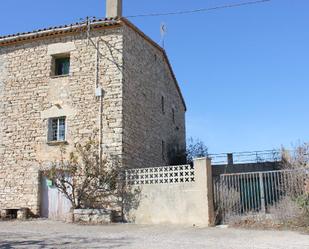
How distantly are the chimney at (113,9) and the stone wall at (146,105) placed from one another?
1.07m

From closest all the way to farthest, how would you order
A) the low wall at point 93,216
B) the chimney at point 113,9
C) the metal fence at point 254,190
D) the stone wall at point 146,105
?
the metal fence at point 254,190
the low wall at point 93,216
the stone wall at point 146,105
the chimney at point 113,9

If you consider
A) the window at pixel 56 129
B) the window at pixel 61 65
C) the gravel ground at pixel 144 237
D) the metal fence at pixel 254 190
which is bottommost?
the gravel ground at pixel 144 237

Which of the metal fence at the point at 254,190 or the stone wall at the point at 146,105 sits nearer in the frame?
the metal fence at the point at 254,190

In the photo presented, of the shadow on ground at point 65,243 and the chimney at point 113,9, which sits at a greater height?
the chimney at point 113,9

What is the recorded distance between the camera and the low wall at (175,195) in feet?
39.3

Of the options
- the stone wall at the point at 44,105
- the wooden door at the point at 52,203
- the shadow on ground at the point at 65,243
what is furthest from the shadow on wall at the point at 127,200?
the shadow on ground at the point at 65,243

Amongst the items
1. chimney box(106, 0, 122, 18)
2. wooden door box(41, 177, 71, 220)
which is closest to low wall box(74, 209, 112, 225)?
wooden door box(41, 177, 71, 220)

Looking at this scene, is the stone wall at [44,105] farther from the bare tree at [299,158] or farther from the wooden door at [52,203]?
the bare tree at [299,158]

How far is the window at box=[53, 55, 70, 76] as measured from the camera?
15.9 metres

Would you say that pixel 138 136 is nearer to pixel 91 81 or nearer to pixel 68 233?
pixel 91 81

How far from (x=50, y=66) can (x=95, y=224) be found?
690 centimetres

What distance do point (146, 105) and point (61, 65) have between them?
13.0 feet

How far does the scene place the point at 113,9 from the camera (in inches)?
639

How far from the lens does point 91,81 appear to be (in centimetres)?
1500
